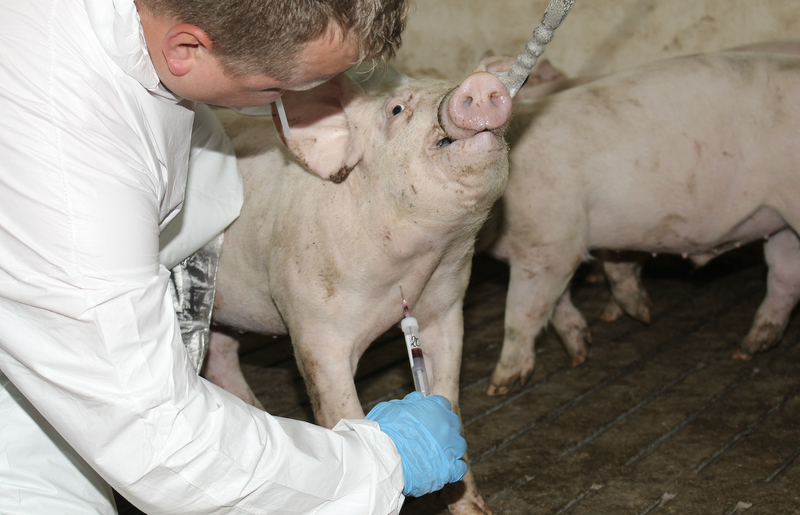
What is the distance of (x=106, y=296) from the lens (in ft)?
4.31

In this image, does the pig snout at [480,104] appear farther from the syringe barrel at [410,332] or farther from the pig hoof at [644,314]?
the pig hoof at [644,314]

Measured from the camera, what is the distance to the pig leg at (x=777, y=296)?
11.3ft

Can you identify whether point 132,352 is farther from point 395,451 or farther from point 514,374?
point 514,374

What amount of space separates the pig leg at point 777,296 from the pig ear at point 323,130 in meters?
2.17

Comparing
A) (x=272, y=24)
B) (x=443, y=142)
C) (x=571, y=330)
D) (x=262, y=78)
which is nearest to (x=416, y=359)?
(x=443, y=142)

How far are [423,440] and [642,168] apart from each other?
78.3 inches

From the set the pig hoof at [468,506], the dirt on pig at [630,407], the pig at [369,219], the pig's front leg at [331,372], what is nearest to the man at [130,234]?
the pig at [369,219]

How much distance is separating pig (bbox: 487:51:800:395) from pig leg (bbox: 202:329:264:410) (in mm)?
997

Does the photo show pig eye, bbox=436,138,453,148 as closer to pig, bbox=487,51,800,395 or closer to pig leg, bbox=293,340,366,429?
pig leg, bbox=293,340,366,429

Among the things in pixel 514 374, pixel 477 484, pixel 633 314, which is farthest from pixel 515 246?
pixel 477 484

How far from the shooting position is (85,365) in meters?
1.34

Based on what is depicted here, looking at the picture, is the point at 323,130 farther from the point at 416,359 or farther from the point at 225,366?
the point at 225,366

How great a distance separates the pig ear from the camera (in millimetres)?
2078

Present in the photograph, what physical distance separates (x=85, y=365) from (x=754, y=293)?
362cm
